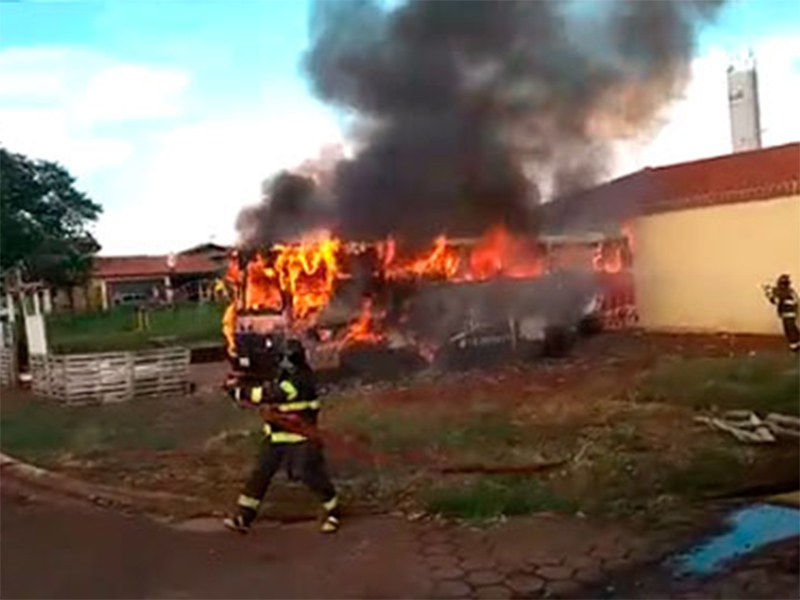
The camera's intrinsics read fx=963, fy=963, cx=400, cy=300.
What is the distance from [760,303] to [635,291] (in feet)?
9.62

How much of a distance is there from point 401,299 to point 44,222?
8.82 meters

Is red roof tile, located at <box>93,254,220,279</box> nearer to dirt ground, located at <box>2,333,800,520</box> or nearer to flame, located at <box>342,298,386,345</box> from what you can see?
flame, located at <box>342,298,386,345</box>

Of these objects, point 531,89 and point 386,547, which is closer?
point 386,547

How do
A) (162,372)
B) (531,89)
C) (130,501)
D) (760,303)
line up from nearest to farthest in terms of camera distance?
(130,501)
(162,372)
(531,89)
(760,303)

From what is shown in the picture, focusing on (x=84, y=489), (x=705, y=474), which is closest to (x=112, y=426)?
(x=84, y=489)

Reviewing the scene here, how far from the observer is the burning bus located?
14547 mm

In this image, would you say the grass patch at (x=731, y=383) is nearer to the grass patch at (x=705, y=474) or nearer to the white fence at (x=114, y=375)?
the grass patch at (x=705, y=474)

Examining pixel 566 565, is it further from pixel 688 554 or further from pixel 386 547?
pixel 386 547

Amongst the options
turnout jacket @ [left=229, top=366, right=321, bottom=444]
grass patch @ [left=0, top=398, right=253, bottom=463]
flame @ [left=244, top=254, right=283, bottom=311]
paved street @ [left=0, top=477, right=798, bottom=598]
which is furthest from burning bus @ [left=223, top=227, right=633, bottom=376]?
paved street @ [left=0, top=477, right=798, bottom=598]

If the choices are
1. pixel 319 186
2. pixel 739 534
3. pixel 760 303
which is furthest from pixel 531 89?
pixel 739 534

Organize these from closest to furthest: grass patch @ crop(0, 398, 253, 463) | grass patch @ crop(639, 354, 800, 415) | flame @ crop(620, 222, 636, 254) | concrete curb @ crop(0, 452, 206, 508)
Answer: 1. concrete curb @ crop(0, 452, 206, 508)
2. grass patch @ crop(0, 398, 253, 463)
3. grass patch @ crop(639, 354, 800, 415)
4. flame @ crop(620, 222, 636, 254)

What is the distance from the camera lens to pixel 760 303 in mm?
17328

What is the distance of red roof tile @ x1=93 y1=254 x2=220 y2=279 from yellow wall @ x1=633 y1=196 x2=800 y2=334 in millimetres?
10536

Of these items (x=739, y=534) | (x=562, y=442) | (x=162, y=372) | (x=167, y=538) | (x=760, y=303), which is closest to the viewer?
(x=739, y=534)
